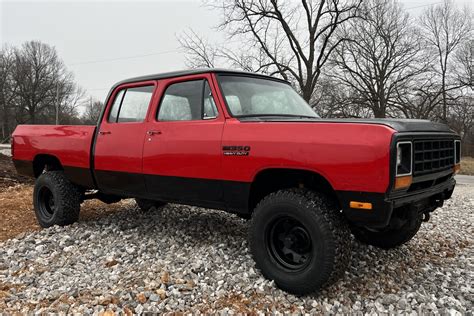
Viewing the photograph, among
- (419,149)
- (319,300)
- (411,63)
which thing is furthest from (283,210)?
(411,63)

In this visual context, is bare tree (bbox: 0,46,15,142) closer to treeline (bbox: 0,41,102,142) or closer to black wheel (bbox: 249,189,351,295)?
treeline (bbox: 0,41,102,142)

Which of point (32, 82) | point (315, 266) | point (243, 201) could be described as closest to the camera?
point (315, 266)

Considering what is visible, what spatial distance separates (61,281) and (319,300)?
7.78 ft

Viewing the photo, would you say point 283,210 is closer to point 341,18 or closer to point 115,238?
point 115,238

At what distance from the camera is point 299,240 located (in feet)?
11.2

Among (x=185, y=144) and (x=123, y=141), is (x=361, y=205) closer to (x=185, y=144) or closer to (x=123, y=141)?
(x=185, y=144)

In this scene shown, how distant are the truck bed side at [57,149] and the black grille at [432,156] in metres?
3.80

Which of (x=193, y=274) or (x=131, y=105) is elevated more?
(x=131, y=105)

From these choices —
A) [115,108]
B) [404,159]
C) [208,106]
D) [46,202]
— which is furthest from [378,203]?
[46,202]

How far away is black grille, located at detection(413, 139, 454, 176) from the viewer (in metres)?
3.14

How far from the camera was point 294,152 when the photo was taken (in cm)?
320

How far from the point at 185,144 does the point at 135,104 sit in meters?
1.22

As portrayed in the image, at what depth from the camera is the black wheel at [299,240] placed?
313 centimetres

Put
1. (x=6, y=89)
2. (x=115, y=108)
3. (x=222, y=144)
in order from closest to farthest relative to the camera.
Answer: (x=222, y=144) → (x=115, y=108) → (x=6, y=89)
